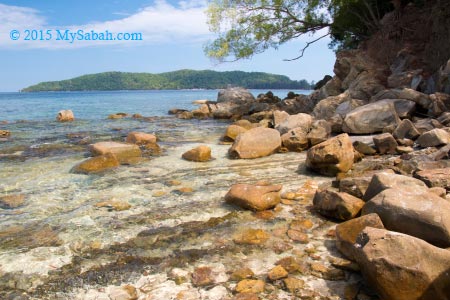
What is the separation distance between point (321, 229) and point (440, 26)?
1397 centimetres

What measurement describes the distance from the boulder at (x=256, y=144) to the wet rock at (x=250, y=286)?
5.72m

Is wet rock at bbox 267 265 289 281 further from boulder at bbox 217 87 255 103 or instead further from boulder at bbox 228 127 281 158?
boulder at bbox 217 87 255 103

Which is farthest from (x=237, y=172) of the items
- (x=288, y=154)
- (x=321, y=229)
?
(x=321, y=229)

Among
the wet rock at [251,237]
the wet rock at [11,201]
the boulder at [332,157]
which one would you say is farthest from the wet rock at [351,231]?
the wet rock at [11,201]

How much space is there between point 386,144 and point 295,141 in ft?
7.78

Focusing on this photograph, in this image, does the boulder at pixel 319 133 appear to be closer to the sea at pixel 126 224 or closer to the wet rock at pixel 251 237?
the sea at pixel 126 224

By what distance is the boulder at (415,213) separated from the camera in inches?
148

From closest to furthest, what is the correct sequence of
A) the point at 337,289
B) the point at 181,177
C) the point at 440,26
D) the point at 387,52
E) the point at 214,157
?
the point at 337,289
the point at 181,177
the point at 214,157
the point at 440,26
the point at 387,52

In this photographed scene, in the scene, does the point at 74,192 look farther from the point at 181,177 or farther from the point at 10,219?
the point at 181,177

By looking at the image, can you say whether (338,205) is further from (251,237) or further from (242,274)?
(242,274)

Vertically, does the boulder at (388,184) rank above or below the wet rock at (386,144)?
above

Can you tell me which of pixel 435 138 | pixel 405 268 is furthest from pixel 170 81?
pixel 405 268

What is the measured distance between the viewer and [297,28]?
76.2 feet

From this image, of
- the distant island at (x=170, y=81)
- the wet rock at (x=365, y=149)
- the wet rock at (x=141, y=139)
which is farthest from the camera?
the distant island at (x=170, y=81)
